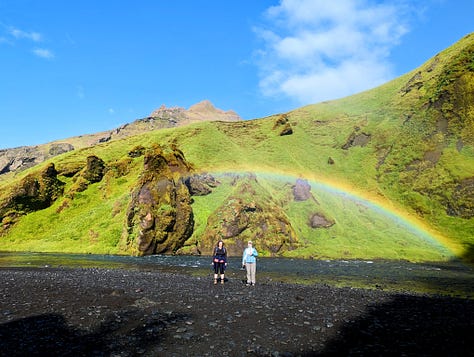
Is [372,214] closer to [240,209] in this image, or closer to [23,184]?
[240,209]

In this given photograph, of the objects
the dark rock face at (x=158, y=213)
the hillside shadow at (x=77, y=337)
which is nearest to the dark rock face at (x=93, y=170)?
the dark rock face at (x=158, y=213)

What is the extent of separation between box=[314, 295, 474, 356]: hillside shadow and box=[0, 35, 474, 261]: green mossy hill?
38141 mm

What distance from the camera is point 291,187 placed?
8306cm

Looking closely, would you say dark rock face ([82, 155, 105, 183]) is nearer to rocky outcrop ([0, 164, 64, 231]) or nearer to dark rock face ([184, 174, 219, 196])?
rocky outcrop ([0, 164, 64, 231])

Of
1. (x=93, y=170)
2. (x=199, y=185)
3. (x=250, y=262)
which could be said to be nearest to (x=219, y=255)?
(x=250, y=262)

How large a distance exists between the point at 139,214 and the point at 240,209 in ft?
62.3

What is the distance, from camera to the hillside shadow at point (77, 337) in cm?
1122

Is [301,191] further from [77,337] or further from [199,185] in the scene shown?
[77,337]

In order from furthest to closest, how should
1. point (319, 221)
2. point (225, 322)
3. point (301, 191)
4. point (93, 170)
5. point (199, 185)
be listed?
point (93, 170) → point (301, 191) → point (199, 185) → point (319, 221) → point (225, 322)

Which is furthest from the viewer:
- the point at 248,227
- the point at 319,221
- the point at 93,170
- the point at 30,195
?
the point at 93,170

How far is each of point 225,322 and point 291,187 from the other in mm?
69412

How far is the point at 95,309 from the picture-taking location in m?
16.8

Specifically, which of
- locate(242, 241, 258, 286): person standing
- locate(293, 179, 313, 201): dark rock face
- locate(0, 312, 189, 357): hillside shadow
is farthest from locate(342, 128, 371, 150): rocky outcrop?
locate(0, 312, 189, 357): hillside shadow

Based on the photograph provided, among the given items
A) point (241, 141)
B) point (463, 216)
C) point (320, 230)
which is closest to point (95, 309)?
point (320, 230)
